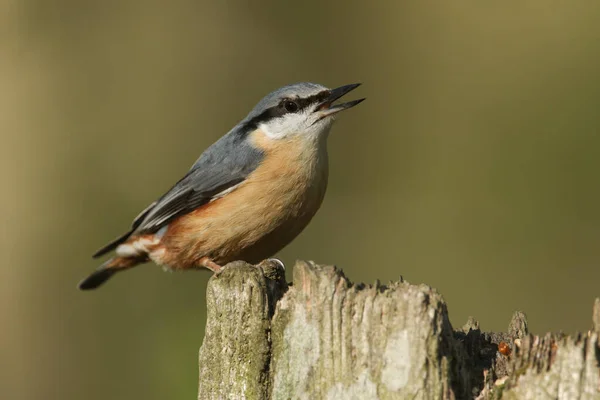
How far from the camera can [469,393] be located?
2234 mm

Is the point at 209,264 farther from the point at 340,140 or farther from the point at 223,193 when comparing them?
the point at 340,140

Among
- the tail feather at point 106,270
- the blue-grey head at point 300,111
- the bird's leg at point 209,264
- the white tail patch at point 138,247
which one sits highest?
the blue-grey head at point 300,111

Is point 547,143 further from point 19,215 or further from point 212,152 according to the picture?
point 19,215

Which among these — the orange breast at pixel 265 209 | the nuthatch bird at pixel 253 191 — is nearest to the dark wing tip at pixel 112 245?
the nuthatch bird at pixel 253 191

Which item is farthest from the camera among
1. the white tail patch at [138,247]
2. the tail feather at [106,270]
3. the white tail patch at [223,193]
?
the tail feather at [106,270]

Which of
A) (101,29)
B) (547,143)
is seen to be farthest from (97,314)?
(547,143)

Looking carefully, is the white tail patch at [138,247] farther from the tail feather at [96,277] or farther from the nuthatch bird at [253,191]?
the tail feather at [96,277]

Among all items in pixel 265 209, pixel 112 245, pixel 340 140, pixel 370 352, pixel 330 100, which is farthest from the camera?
pixel 340 140

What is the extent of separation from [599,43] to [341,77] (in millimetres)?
2306

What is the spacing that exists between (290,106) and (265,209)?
720 mm

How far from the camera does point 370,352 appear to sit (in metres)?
2.18

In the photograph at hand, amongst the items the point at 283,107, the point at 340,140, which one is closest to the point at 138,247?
the point at 283,107

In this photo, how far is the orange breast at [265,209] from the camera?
4.34 m

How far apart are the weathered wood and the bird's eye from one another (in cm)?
227
